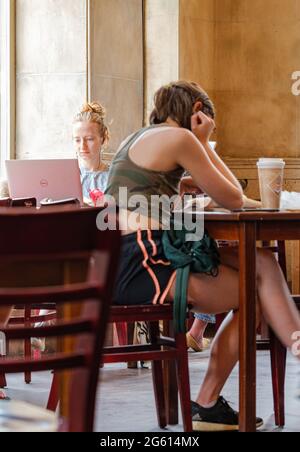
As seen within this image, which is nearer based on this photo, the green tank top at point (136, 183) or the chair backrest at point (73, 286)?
the chair backrest at point (73, 286)

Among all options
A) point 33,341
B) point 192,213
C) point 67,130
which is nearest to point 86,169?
point 67,130

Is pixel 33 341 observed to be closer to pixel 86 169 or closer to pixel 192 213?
pixel 86 169

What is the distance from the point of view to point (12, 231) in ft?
4.97

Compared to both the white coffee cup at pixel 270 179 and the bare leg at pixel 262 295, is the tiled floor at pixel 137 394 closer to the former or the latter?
the bare leg at pixel 262 295

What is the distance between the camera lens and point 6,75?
604 cm

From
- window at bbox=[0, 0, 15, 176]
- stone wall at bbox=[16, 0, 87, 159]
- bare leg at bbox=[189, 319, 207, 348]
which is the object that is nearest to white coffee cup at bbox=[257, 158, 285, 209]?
bare leg at bbox=[189, 319, 207, 348]

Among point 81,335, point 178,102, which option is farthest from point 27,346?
point 81,335

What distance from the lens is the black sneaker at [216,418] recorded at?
3559 mm

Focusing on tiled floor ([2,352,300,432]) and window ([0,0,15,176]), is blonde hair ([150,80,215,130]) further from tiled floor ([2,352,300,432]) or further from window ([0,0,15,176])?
window ([0,0,15,176])

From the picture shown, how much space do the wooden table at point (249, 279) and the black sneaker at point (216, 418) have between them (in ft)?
1.01

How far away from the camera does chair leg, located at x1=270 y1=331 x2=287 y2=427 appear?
3.74 m

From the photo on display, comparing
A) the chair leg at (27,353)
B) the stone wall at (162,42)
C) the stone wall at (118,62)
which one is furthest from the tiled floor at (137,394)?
the stone wall at (162,42)

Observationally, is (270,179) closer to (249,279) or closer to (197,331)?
(249,279)

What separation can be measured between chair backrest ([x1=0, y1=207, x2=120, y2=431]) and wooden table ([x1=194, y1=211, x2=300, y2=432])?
161cm
